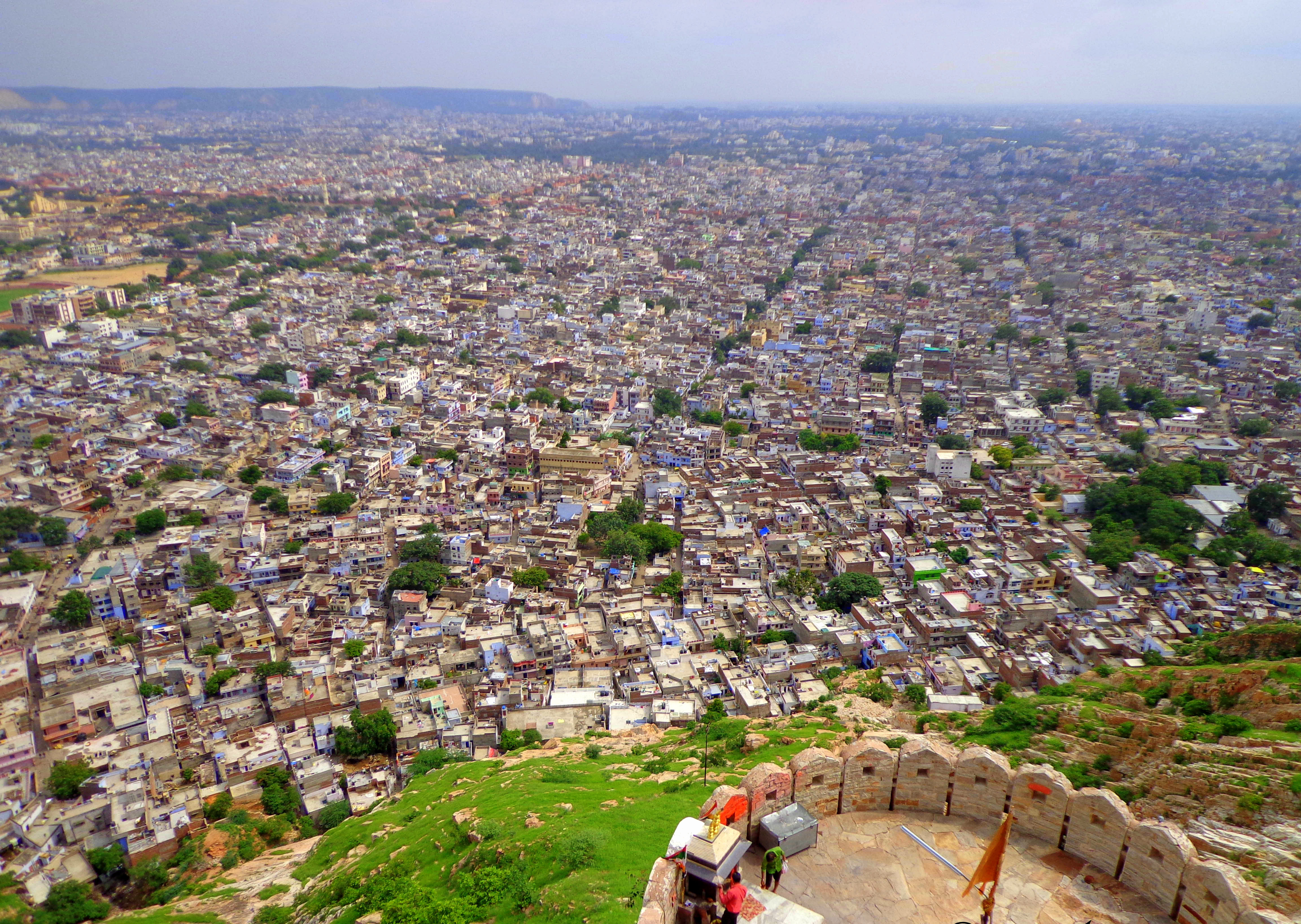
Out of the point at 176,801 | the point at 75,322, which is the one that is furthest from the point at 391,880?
the point at 75,322

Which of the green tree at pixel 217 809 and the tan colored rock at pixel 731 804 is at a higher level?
the tan colored rock at pixel 731 804

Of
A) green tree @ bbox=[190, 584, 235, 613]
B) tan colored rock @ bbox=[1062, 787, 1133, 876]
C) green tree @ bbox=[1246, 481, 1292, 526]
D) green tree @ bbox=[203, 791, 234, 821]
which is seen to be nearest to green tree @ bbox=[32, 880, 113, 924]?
green tree @ bbox=[203, 791, 234, 821]

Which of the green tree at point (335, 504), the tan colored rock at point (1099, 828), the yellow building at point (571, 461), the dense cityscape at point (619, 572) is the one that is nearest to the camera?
the tan colored rock at point (1099, 828)

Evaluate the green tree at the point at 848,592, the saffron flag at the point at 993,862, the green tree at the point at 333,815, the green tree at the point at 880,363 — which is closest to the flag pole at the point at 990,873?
the saffron flag at the point at 993,862

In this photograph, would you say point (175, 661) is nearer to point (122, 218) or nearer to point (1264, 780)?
point (1264, 780)

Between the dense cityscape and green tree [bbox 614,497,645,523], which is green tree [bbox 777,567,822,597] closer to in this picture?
the dense cityscape

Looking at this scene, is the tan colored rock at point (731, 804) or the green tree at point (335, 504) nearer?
the tan colored rock at point (731, 804)

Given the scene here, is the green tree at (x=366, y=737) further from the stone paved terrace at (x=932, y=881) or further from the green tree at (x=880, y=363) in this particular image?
the green tree at (x=880, y=363)
